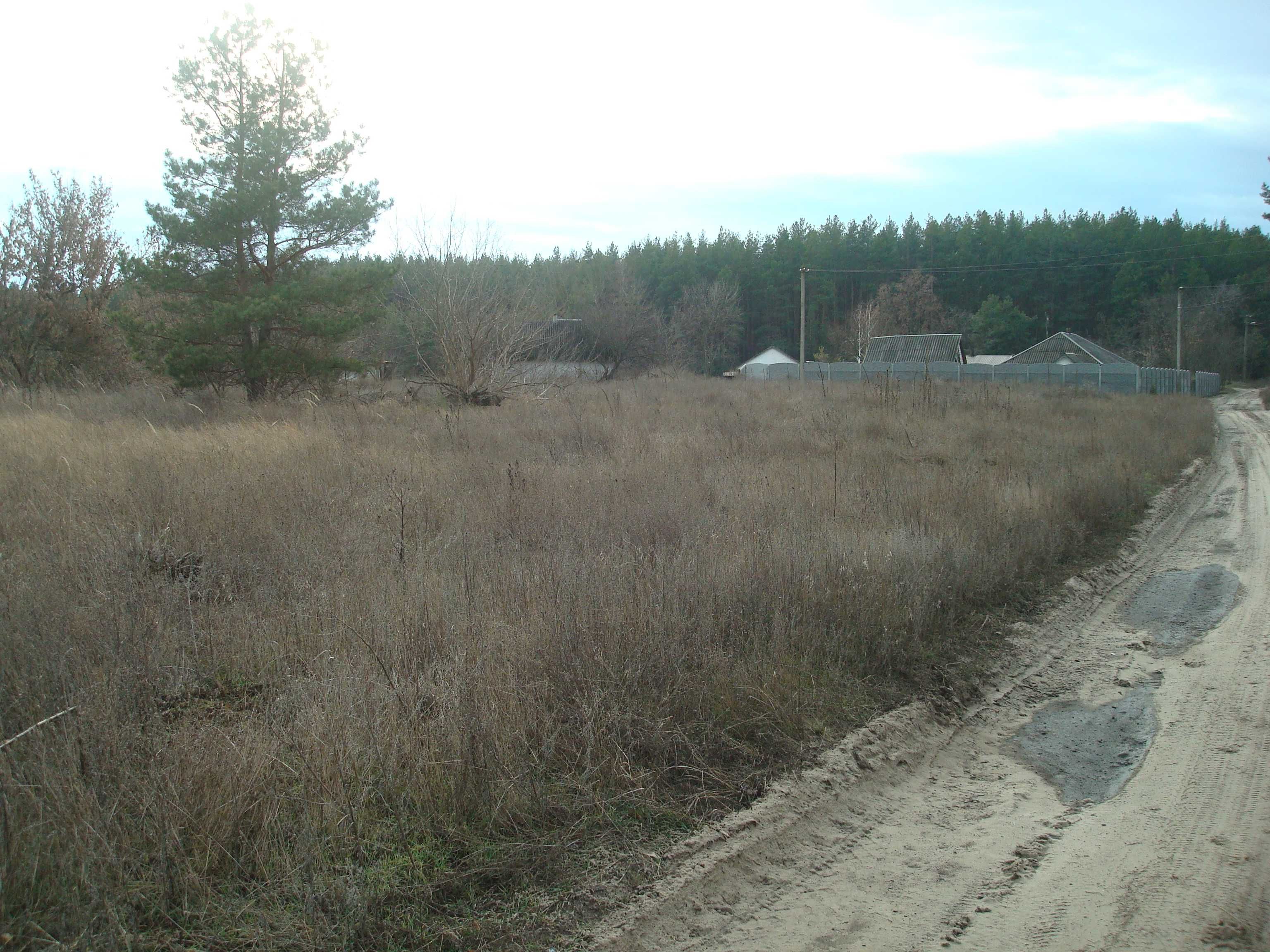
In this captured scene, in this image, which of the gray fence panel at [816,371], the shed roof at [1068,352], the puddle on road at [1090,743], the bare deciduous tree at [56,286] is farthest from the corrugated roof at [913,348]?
the puddle on road at [1090,743]

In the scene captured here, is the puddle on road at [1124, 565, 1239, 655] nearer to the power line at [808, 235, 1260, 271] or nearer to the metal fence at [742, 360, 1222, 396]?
the metal fence at [742, 360, 1222, 396]

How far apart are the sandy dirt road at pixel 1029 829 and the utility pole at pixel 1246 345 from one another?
82252 millimetres

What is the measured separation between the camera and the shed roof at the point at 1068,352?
53094 mm

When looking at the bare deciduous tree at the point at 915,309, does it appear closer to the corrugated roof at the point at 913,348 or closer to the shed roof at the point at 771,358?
the shed roof at the point at 771,358

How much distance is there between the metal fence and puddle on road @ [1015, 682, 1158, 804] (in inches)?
1288

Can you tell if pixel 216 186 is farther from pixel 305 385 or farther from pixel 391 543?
pixel 391 543

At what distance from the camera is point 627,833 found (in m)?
3.38

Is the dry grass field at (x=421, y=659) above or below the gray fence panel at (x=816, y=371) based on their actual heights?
below

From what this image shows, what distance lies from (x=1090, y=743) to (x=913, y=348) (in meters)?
58.1

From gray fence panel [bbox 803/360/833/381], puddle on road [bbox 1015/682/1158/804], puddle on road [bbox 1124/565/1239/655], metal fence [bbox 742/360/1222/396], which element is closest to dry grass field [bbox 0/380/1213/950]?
puddle on road [bbox 1015/682/1158/804]

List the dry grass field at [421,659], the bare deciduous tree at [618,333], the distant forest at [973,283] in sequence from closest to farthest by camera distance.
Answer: the dry grass field at [421,659], the bare deciduous tree at [618,333], the distant forest at [973,283]

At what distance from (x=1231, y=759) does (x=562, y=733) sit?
3.53 m

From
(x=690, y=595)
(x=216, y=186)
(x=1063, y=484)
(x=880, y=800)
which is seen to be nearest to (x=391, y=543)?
(x=690, y=595)

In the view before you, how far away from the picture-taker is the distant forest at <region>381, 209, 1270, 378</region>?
69938mm
